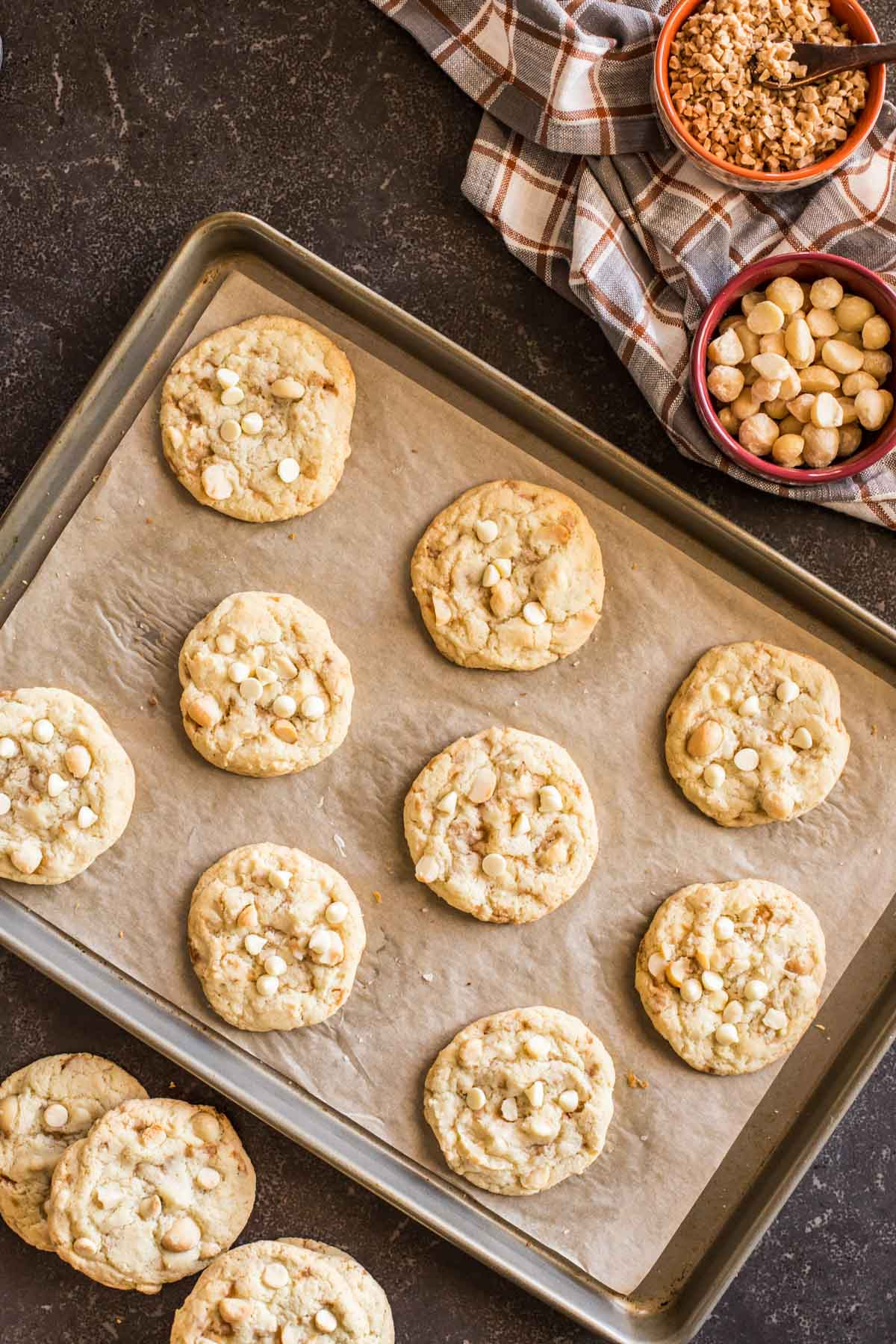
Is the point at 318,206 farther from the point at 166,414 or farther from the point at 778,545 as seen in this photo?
the point at 778,545

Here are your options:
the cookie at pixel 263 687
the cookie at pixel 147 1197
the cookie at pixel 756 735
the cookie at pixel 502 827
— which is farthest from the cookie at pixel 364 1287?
the cookie at pixel 756 735

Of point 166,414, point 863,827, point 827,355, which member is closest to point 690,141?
point 827,355

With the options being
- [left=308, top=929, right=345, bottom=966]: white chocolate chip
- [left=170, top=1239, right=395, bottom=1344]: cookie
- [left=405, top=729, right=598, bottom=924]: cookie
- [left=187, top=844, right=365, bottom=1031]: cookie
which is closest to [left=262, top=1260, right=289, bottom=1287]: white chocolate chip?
[left=170, top=1239, right=395, bottom=1344]: cookie

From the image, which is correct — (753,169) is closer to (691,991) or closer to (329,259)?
(329,259)

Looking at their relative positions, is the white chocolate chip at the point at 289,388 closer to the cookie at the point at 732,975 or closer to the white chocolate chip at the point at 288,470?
the white chocolate chip at the point at 288,470

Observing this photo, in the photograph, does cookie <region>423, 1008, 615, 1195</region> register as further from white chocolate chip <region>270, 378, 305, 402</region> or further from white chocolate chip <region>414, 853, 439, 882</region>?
white chocolate chip <region>270, 378, 305, 402</region>

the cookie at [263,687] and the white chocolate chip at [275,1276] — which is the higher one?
the cookie at [263,687]
